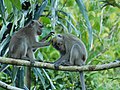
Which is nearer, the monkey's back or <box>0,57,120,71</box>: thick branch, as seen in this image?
<box>0,57,120,71</box>: thick branch

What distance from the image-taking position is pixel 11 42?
→ 346 centimetres

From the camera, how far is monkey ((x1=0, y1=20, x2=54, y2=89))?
3.45m

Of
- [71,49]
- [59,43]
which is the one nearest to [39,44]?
[59,43]

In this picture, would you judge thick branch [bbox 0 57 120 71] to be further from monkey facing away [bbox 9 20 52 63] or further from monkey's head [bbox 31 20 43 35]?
monkey's head [bbox 31 20 43 35]

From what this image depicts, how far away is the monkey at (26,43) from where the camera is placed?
3453 mm

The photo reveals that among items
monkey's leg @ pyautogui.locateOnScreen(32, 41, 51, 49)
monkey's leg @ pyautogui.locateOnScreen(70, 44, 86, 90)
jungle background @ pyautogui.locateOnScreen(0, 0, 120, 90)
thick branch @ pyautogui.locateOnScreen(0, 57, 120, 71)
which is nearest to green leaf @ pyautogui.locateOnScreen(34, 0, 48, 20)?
jungle background @ pyautogui.locateOnScreen(0, 0, 120, 90)

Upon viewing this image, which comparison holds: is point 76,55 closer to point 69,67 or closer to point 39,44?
point 39,44

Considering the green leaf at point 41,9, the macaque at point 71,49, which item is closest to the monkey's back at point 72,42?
the macaque at point 71,49

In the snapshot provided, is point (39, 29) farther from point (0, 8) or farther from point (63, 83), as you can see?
point (0, 8)

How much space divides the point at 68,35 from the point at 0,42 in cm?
63

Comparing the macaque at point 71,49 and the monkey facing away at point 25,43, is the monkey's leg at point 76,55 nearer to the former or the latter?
the macaque at point 71,49

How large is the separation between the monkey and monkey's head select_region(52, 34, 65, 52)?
72mm

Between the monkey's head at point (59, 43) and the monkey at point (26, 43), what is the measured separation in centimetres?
7

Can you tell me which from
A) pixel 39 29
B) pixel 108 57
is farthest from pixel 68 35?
pixel 108 57
